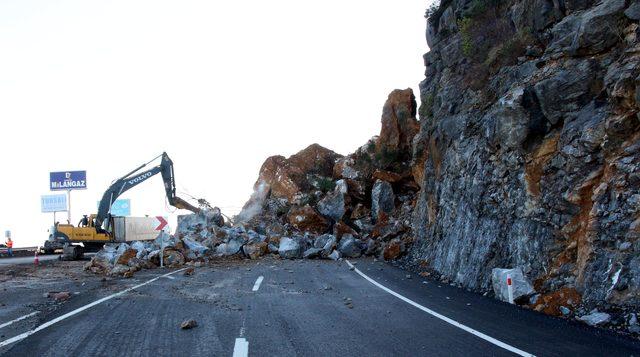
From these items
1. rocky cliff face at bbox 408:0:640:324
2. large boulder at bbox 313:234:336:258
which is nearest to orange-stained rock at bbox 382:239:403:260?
large boulder at bbox 313:234:336:258

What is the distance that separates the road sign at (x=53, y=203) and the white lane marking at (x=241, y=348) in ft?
181

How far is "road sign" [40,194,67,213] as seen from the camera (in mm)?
55125

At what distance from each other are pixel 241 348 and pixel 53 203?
185ft

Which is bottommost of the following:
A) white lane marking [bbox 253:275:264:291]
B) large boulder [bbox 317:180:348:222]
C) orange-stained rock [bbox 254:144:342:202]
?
white lane marking [bbox 253:275:264:291]

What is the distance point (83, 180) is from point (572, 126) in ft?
172

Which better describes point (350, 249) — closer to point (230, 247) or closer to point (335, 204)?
point (230, 247)

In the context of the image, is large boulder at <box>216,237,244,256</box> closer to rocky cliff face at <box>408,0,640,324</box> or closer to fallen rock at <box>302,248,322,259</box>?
fallen rock at <box>302,248,322,259</box>

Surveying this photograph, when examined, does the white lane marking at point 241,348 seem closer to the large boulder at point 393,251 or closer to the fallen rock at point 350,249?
the large boulder at point 393,251

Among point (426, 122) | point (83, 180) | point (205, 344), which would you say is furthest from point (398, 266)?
point (83, 180)

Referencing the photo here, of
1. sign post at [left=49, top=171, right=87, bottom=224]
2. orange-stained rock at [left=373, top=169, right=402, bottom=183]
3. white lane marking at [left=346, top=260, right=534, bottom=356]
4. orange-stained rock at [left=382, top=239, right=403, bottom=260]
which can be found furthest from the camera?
sign post at [left=49, top=171, right=87, bottom=224]

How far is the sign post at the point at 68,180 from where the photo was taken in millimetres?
53000

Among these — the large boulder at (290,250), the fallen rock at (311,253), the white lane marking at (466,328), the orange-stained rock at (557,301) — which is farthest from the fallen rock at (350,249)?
the orange-stained rock at (557,301)

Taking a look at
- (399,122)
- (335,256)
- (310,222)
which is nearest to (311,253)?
(335,256)

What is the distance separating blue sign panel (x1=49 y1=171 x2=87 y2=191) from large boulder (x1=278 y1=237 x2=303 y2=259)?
34801 millimetres
